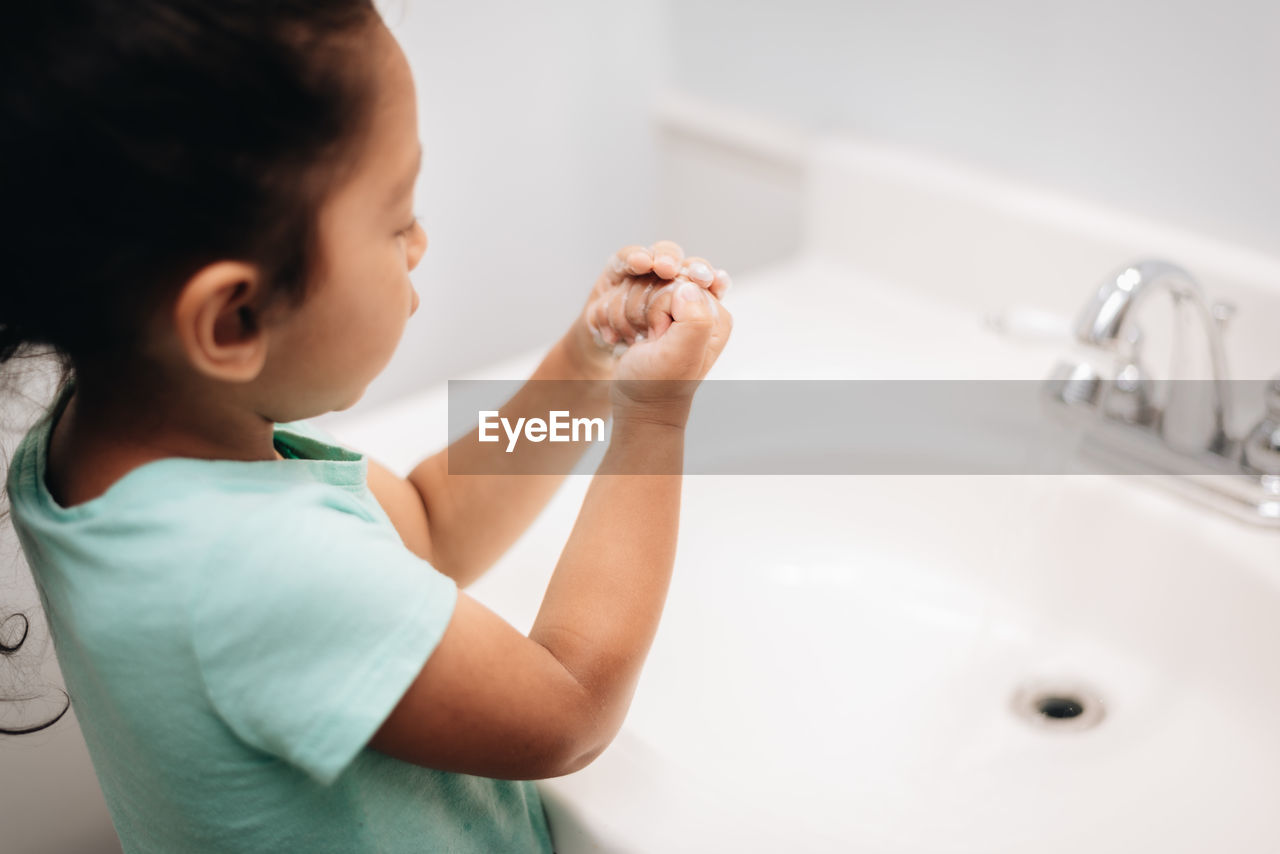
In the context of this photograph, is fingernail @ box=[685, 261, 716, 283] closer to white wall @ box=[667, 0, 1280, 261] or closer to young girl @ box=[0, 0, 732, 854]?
young girl @ box=[0, 0, 732, 854]

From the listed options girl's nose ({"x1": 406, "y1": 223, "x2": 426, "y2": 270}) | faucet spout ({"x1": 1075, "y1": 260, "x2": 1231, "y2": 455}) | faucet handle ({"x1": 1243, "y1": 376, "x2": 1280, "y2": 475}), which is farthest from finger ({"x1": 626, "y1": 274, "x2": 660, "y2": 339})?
faucet handle ({"x1": 1243, "y1": 376, "x2": 1280, "y2": 475})

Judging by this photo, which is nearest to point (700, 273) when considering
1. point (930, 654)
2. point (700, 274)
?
point (700, 274)

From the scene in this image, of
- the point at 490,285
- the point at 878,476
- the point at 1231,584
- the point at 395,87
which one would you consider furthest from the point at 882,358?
the point at 395,87

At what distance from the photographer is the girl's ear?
1.11 feet

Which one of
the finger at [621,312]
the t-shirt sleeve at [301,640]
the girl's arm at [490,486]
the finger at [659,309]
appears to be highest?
the finger at [659,309]

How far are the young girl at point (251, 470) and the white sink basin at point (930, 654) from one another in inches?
4.0

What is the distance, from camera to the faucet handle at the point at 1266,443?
61 centimetres

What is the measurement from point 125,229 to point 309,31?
81 millimetres

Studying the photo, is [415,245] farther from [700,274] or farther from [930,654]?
[930,654]

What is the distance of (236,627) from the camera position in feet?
1.19

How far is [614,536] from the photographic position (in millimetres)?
459

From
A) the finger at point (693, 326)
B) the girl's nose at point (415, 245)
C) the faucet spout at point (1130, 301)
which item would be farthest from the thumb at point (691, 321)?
the faucet spout at point (1130, 301)

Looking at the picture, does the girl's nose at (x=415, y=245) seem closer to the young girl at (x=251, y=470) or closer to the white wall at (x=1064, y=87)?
the young girl at (x=251, y=470)

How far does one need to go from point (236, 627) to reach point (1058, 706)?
53 centimetres
